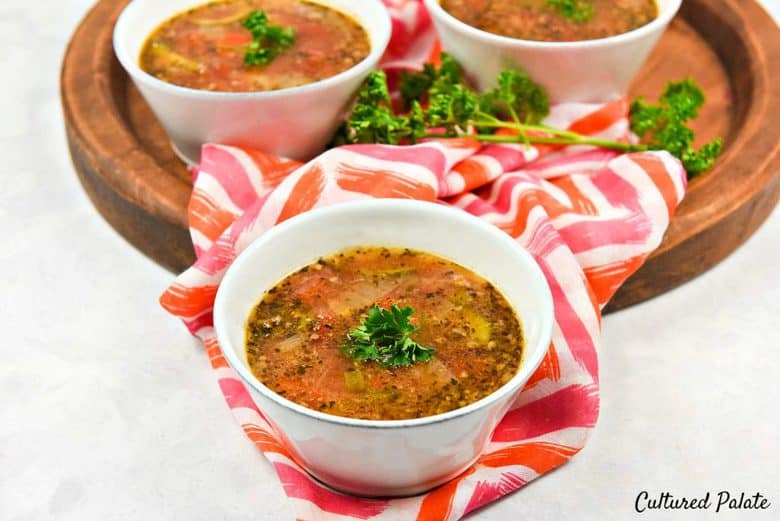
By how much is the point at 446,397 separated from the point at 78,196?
147 centimetres

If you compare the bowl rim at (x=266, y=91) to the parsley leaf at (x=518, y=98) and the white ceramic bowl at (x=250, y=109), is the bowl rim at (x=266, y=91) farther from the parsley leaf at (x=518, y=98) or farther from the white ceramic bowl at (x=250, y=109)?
the parsley leaf at (x=518, y=98)

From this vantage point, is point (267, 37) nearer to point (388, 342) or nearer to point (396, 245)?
point (396, 245)

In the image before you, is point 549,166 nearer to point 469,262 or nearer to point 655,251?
point 655,251

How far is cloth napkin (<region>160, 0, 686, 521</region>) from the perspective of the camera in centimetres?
221

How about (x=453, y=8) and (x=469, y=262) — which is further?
(x=453, y=8)

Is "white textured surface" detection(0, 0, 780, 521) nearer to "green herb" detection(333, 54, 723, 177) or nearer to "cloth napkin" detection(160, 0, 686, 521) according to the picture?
"cloth napkin" detection(160, 0, 686, 521)

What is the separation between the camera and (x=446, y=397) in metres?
2.04

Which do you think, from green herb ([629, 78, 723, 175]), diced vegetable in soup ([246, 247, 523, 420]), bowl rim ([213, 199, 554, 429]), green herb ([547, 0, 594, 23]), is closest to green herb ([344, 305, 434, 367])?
diced vegetable in soup ([246, 247, 523, 420])

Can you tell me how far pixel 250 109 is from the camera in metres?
2.67

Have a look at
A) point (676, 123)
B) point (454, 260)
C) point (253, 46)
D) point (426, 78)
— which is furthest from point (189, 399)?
point (676, 123)

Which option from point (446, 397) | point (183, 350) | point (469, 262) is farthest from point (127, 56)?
point (446, 397)

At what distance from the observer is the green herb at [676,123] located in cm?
276

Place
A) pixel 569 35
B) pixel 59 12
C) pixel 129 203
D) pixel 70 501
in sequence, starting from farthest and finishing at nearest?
pixel 59 12
pixel 569 35
pixel 129 203
pixel 70 501

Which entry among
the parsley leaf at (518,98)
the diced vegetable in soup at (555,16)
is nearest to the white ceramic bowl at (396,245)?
the parsley leaf at (518,98)
